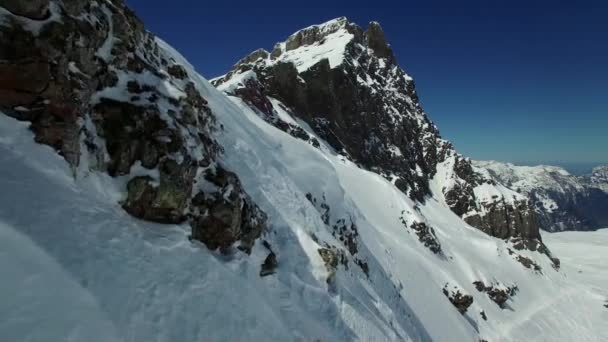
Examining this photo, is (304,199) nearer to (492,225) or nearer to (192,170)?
(192,170)

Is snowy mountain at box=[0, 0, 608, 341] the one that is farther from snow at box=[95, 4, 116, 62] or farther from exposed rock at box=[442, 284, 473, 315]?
exposed rock at box=[442, 284, 473, 315]

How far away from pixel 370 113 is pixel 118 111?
268ft

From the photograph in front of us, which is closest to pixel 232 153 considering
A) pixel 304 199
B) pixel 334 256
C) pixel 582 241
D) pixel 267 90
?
pixel 304 199

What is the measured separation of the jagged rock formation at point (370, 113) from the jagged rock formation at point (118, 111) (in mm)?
43089

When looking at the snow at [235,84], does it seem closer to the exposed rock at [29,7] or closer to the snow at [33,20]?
the snow at [33,20]

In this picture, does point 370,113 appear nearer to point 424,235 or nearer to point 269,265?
point 424,235

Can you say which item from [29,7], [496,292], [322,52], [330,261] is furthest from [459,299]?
[322,52]

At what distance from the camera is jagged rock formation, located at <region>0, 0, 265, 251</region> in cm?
927

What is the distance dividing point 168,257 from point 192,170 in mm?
3300

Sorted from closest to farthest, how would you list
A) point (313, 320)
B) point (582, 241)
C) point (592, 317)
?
point (313, 320), point (592, 317), point (582, 241)

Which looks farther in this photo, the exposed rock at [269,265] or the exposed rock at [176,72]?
the exposed rock at [176,72]

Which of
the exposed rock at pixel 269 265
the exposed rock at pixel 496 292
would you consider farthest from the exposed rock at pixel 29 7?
the exposed rock at pixel 496 292

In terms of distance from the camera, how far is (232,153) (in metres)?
18.1

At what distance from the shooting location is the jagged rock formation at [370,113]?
2906 inches
